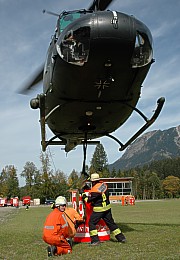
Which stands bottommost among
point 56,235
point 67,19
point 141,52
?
point 56,235

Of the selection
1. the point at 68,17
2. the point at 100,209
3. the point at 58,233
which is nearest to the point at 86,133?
the point at 100,209

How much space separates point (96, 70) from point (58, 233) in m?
3.57

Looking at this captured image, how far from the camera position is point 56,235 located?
24.4ft

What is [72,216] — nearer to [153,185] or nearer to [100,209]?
[100,209]

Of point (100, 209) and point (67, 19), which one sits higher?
point (67, 19)

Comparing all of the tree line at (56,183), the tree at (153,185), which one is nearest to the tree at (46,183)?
the tree line at (56,183)

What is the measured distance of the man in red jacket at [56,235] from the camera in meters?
7.42

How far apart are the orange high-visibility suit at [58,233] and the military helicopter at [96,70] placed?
93.1 inches

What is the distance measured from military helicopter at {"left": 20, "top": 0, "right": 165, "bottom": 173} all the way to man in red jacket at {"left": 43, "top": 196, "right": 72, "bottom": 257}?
2.37 metres

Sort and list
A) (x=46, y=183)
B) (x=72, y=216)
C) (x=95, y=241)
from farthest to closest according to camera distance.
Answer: (x=46, y=183) < (x=72, y=216) < (x=95, y=241)

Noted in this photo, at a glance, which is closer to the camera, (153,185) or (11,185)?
(11,185)

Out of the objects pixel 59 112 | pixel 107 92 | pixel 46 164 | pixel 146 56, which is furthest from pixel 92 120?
pixel 46 164

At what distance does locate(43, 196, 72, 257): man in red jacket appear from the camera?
7.42m

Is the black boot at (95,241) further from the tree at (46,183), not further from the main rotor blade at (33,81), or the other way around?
the tree at (46,183)
